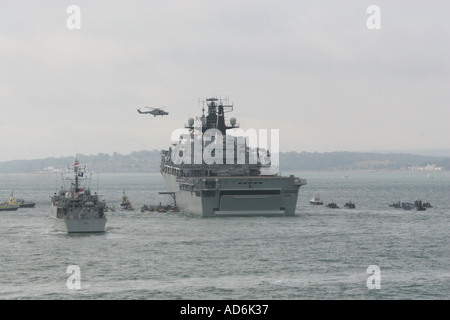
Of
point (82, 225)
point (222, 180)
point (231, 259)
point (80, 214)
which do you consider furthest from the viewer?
point (222, 180)

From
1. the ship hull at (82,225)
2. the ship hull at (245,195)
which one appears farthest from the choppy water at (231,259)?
the ship hull at (245,195)

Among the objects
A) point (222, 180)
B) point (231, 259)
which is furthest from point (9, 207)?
point (231, 259)

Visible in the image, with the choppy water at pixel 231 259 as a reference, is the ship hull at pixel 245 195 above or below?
above

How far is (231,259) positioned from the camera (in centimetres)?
5319

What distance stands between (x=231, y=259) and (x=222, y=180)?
1215 inches

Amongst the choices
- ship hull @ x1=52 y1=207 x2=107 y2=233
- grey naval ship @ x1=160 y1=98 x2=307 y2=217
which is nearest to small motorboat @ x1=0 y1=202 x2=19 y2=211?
grey naval ship @ x1=160 y1=98 x2=307 y2=217

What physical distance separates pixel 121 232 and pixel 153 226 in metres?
7.98

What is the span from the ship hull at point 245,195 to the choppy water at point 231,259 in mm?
1880

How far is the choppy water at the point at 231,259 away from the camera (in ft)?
136

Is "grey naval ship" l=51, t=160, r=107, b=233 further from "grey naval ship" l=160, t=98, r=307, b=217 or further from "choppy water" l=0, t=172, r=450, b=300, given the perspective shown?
"grey naval ship" l=160, t=98, r=307, b=217

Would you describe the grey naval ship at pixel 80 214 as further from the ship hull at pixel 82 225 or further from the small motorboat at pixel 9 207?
the small motorboat at pixel 9 207

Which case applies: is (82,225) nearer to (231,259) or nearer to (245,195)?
(231,259)
